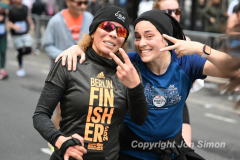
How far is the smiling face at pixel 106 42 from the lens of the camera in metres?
2.48

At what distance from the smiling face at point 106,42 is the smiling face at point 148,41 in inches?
7.0

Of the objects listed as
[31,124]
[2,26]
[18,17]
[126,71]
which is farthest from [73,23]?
[18,17]

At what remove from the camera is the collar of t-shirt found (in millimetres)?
4789

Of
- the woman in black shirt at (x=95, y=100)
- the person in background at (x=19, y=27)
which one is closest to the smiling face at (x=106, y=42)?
the woman in black shirt at (x=95, y=100)

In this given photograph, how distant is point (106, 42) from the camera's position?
2510 millimetres

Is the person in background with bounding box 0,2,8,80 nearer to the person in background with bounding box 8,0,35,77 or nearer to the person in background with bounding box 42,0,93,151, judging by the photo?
the person in background with bounding box 8,0,35,77

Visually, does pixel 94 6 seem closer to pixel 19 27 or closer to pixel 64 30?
pixel 19 27

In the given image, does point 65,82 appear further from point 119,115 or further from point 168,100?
point 168,100

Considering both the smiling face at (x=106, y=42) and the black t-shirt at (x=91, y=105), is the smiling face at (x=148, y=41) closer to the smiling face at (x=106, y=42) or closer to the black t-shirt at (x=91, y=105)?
the smiling face at (x=106, y=42)

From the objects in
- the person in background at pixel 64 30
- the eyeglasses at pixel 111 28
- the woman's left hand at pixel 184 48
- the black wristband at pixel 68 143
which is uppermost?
the eyeglasses at pixel 111 28

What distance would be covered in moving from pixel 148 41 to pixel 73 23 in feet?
8.01

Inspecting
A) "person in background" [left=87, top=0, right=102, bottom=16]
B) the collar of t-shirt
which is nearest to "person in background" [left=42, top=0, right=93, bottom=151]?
the collar of t-shirt

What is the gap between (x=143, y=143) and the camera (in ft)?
8.88

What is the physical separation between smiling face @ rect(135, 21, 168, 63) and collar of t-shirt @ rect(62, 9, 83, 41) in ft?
7.47
